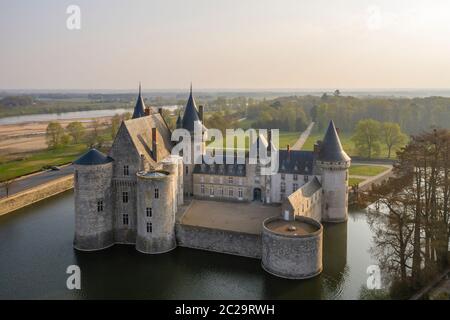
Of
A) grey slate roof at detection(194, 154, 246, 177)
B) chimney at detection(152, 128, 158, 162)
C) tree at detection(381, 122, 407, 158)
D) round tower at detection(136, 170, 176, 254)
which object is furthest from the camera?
tree at detection(381, 122, 407, 158)

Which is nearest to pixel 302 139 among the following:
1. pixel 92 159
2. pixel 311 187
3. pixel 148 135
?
pixel 311 187

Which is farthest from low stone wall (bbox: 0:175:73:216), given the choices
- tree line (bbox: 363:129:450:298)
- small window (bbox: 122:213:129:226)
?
tree line (bbox: 363:129:450:298)

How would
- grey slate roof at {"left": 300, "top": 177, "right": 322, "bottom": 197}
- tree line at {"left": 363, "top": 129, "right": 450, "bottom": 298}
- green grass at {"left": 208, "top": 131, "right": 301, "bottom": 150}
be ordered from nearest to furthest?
tree line at {"left": 363, "top": 129, "right": 450, "bottom": 298}
grey slate roof at {"left": 300, "top": 177, "right": 322, "bottom": 197}
green grass at {"left": 208, "top": 131, "right": 301, "bottom": 150}
